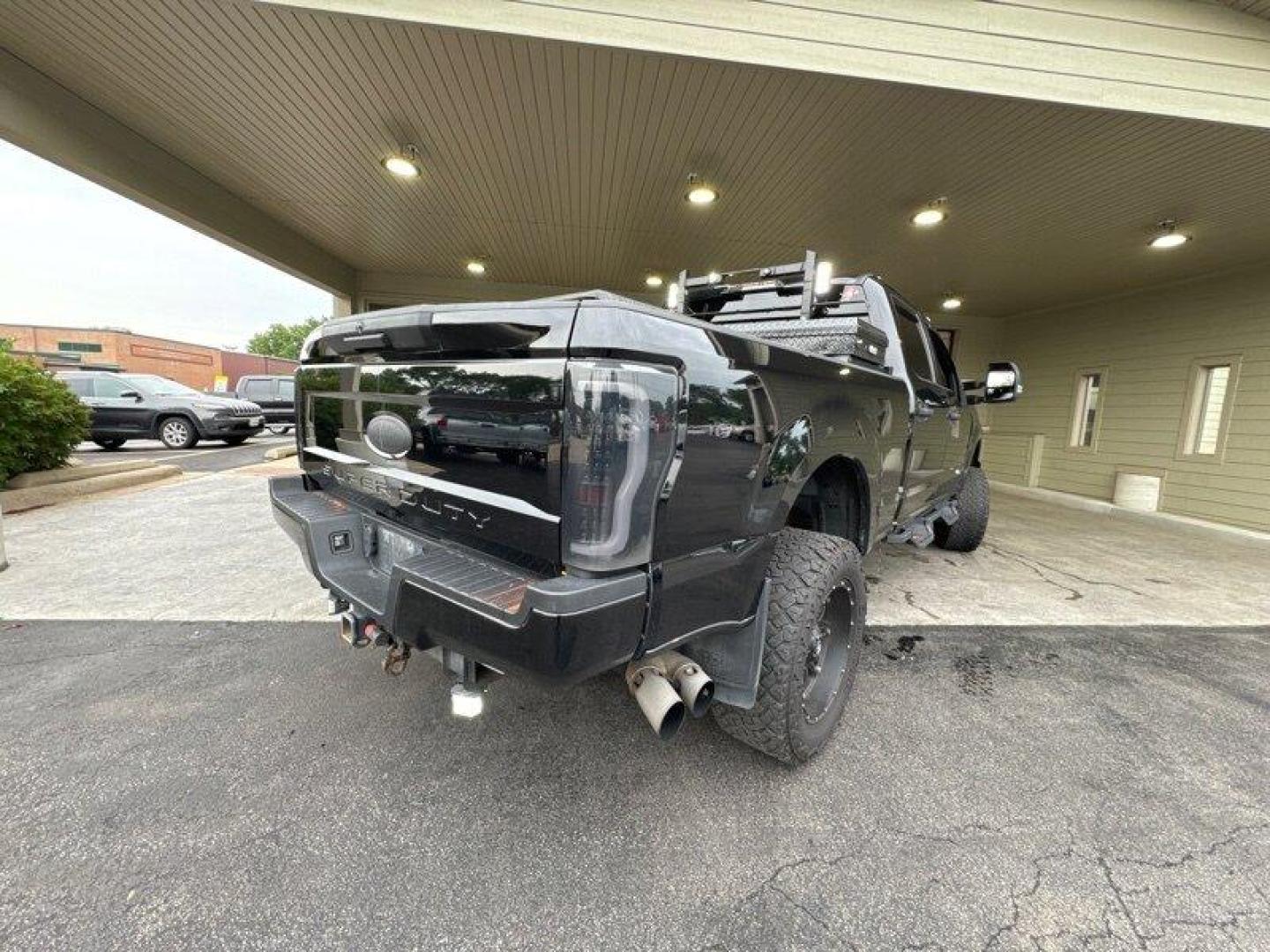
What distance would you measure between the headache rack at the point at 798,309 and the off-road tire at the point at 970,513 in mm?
2881

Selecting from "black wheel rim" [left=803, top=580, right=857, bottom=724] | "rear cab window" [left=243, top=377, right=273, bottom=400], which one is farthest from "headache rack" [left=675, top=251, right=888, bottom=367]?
"rear cab window" [left=243, top=377, right=273, bottom=400]

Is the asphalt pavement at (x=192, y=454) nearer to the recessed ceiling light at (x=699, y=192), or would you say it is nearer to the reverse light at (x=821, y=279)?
the recessed ceiling light at (x=699, y=192)

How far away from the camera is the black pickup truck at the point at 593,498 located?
1192mm

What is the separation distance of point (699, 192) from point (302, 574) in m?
5.42

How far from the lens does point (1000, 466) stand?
36.9 feet

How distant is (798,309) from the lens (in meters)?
3.08

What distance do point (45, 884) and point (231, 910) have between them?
55 centimetres

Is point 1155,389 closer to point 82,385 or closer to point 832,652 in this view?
point 832,652

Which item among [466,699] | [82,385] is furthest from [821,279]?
[82,385]

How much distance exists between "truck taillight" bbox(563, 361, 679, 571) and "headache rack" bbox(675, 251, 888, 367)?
1269 mm

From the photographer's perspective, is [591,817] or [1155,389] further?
[1155,389]

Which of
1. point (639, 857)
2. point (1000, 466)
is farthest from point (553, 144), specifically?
point (1000, 466)

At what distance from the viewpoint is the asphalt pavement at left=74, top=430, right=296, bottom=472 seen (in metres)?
9.58

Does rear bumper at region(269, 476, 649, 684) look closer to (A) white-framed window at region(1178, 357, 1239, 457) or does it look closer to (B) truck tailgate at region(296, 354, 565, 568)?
(B) truck tailgate at region(296, 354, 565, 568)
